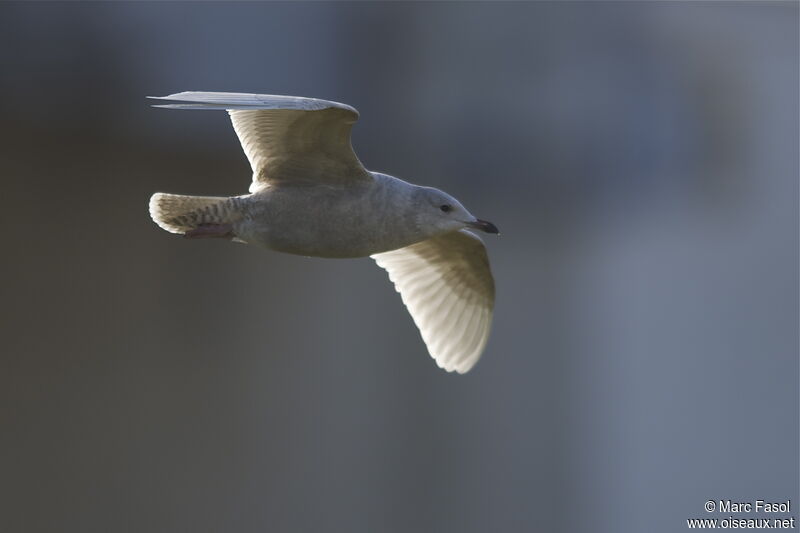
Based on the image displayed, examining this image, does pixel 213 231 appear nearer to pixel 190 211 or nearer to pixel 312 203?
pixel 190 211

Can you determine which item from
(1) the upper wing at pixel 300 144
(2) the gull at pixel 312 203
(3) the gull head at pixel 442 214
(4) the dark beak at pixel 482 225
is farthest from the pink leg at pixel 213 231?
(4) the dark beak at pixel 482 225

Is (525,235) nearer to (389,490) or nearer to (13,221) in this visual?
(389,490)

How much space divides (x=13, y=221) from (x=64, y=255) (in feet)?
1.02

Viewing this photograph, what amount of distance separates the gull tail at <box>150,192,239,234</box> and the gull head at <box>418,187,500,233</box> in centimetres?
37

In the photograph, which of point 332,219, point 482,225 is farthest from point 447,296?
point 332,219

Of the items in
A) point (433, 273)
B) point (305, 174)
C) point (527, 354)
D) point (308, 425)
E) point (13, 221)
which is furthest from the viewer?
point (527, 354)

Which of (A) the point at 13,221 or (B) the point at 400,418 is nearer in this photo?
(A) the point at 13,221

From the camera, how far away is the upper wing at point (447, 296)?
2744mm

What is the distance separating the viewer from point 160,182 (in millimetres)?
5770

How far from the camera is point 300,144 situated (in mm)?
2104

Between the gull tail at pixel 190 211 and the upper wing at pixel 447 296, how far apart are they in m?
0.70

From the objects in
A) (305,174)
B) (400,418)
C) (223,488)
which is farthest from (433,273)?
(400,418)

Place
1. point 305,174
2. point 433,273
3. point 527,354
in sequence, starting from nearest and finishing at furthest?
1. point 305,174
2. point 433,273
3. point 527,354

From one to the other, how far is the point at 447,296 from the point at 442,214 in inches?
24.9
